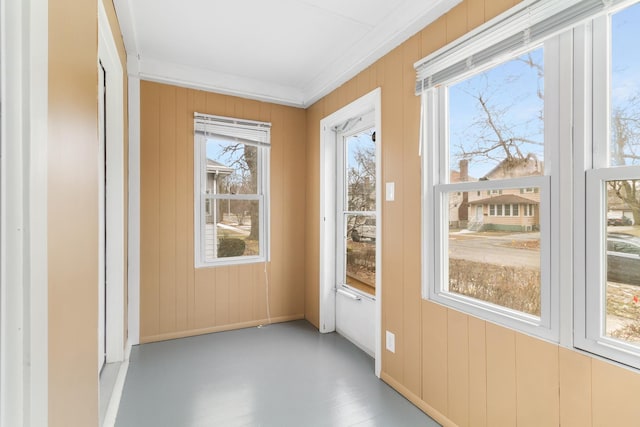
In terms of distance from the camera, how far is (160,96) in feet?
9.83

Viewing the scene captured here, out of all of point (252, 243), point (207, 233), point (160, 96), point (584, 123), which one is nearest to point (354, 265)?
point (252, 243)

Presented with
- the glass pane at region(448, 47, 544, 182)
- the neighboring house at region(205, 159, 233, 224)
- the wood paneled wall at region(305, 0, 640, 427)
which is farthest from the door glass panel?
the neighboring house at region(205, 159, 233, 224)

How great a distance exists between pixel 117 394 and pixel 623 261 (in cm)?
285

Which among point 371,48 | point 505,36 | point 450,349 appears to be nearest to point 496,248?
point 450,349

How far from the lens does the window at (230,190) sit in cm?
318

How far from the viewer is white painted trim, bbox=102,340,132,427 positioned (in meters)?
1.87

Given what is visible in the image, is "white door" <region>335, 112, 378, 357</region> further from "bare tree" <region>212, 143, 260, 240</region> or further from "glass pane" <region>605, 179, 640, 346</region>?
"glass pane" <region>605, 179, 640, 346</region>

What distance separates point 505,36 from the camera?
5.23ft

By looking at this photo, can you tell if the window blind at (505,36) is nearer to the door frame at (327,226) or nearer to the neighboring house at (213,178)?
the door frame at (327,226)

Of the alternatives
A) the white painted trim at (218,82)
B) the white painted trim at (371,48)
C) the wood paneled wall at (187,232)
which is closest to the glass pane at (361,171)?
the white painted trim at (371,48)

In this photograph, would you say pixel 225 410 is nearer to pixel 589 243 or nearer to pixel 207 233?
pixel 207 233

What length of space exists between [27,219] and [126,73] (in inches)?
104

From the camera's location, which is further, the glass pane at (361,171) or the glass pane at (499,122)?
the glass pane at (361,171)

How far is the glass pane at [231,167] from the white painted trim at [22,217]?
2529mm
